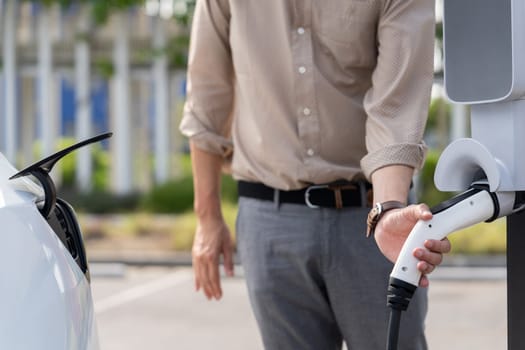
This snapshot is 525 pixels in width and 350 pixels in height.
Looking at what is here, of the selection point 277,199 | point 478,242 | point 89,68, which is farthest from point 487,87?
point 89,68

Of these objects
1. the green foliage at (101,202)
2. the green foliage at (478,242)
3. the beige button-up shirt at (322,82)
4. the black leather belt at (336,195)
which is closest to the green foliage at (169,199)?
the green foliage at (101,202)

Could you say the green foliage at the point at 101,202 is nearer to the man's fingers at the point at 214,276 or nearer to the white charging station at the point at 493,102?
the man's fingers at the point at 214,276

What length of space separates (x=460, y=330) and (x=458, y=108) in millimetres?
7333

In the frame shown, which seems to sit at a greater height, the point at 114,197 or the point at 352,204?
the point at 352,204

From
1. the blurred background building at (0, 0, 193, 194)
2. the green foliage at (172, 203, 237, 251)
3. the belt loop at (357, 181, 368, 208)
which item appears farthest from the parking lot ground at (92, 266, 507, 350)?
the blurred background building at (0, 0, 193, 194)

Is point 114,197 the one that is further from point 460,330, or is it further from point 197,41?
point 197,41

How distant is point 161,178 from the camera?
1792 cm

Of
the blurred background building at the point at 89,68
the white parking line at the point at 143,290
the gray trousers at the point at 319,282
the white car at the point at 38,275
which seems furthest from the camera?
the blurred background building at the point at 89,68

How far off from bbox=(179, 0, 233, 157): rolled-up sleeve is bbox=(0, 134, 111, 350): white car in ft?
2.52

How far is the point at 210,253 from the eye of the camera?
2.64m

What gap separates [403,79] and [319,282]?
517 millimetres

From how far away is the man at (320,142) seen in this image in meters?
2.24

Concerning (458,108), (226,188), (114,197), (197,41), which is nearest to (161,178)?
(114,197)

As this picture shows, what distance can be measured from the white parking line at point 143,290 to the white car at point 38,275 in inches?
275
